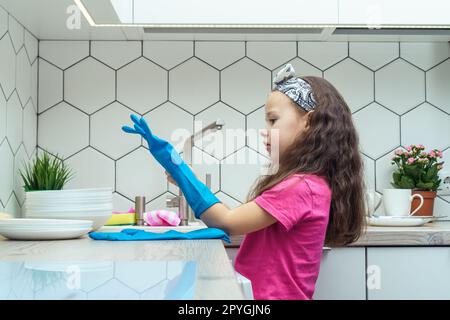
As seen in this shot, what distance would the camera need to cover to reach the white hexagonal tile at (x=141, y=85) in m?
1.98

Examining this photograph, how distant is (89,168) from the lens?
6.43 feet

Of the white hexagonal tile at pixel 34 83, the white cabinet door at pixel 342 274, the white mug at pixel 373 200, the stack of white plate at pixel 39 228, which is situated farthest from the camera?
the white hexagonal tile at pixel 34 83

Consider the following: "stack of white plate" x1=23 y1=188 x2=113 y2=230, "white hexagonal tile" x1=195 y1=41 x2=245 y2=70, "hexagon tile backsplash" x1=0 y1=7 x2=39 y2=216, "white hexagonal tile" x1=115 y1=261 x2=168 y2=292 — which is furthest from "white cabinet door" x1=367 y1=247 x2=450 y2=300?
"hexagon tile backsplash" x1=0 y1=7 x2=39 y2=216

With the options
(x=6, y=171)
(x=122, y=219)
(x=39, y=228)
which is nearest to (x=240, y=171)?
(x=122, y=219)

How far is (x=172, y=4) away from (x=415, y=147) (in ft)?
2.73

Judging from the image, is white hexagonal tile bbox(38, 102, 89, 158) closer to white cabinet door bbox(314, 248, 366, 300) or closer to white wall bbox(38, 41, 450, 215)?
white wall bbox(38, 41, 450, 215)

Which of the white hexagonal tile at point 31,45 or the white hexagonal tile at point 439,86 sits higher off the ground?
the white hexagonal tile at point 31,45

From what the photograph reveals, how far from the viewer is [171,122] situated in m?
1.97

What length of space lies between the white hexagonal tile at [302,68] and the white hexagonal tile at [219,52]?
13cm

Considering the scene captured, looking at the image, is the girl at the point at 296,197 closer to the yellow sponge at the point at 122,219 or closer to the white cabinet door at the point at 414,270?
the white cabinet door at the point at 414,270

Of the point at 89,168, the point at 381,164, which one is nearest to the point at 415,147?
the point at 381,164

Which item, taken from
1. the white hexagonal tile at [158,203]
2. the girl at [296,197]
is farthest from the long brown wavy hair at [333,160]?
the white hexagonal tile at [158,203]

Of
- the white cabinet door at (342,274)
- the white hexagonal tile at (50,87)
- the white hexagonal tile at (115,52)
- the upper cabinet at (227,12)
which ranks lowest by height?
the white cabinet door at (342,274)

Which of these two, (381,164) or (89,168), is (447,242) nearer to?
(381,164)
